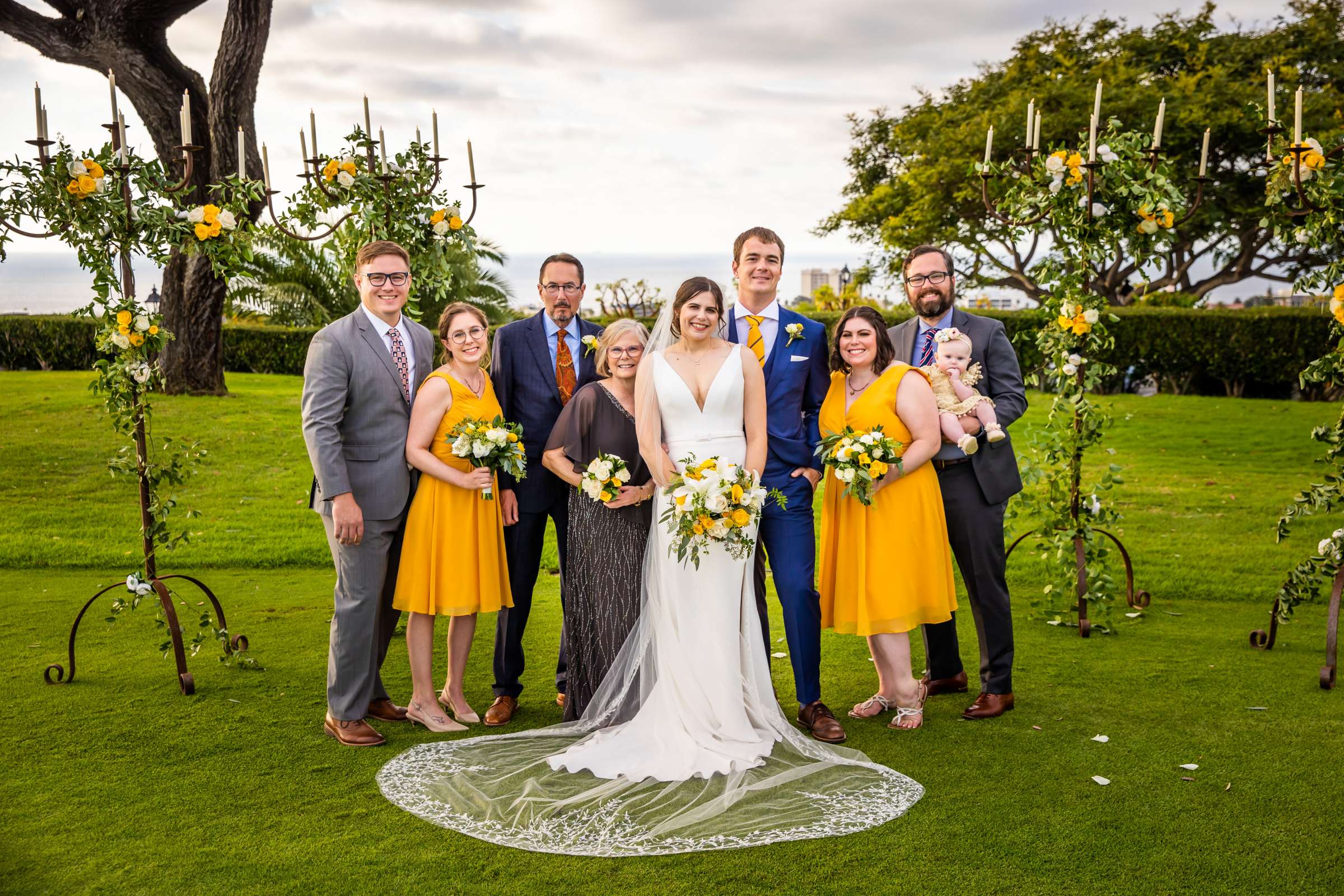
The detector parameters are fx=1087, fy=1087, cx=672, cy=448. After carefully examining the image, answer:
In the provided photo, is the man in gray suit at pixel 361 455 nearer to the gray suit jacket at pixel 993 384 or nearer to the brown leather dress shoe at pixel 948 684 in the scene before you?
the gray suit jacket at pixel 993 384

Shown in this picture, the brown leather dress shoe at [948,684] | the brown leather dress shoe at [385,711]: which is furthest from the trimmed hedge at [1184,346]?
the brown leather dress shoe at [385,711]

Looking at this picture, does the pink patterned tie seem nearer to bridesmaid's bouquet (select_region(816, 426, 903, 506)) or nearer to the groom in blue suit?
the groom in blue suit

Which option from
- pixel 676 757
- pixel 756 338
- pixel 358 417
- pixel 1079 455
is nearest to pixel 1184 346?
pixel 1079 455

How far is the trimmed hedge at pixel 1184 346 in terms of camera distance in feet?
54.3

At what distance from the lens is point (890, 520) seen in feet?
16.8

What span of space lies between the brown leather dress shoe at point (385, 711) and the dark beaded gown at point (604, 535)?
95cm

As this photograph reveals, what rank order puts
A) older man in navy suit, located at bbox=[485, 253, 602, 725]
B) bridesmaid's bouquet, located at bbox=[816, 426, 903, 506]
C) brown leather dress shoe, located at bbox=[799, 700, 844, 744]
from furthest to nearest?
older man in navy suit, located at bbox=[485, 253, 602, 725] < brown leather dress shoe, located at bbox=[799, 700, 844, 744] < bridesmaid's bouquet, located at bbox=[816, 426, 903, 506]

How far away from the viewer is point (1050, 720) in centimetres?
526

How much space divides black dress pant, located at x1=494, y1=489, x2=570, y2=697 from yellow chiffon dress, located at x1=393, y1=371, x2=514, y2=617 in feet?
0.98

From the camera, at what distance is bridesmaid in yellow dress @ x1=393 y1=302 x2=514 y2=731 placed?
16.8 feet

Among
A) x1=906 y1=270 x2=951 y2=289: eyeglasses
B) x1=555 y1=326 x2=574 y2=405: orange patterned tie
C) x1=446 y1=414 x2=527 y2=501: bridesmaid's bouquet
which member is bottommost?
x1=446 y1=414 x2=527 y2=501: bridesmaid's bouquet

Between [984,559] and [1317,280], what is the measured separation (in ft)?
8.08

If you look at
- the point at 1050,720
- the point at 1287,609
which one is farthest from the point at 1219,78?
the point at 1050,720

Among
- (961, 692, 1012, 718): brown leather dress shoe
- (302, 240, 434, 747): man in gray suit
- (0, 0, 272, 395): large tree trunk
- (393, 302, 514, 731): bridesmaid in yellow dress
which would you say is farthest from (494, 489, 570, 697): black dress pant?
(0, 0, 272, 395): large tree trunk
